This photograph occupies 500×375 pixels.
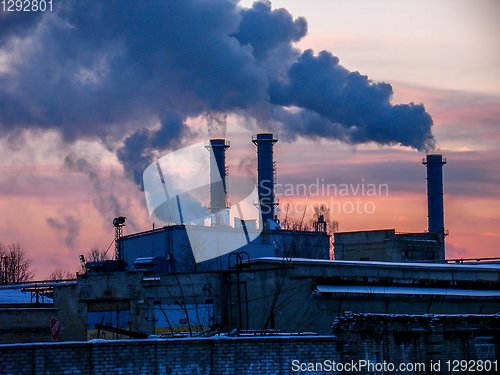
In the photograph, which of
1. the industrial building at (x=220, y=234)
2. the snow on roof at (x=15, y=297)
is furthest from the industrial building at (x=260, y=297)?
the industrial building at (x=220, y=234)

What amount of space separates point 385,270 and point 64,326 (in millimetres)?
12636

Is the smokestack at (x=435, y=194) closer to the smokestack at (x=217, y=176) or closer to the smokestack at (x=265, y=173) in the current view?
the smokestack at (x=265, y=173)

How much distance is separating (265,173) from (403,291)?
28.5m

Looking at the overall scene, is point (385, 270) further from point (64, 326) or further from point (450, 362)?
point (64, 326)

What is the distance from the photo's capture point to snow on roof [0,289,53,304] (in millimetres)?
28013

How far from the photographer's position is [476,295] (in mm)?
19297

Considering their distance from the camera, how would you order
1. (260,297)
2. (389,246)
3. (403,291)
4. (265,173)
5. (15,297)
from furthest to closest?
(265,173), (389,246), (15,297), (260,297), (403,291)

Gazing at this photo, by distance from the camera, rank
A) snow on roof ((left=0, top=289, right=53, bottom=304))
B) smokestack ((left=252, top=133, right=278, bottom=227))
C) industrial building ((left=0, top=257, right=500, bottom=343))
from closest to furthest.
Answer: industrial building ((left=0, top=257, right=500, bottom=343)), snow on roof ((left=0, top=289, right=53, bottom=304)), smokestack ((left=252, top=133, right=278, bottom=227))

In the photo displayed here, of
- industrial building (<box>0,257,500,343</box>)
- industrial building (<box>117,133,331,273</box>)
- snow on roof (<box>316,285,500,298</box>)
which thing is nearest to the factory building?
industrial building (<box>117,133,331,273</box>)

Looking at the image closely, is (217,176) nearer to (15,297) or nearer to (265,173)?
(265,173)

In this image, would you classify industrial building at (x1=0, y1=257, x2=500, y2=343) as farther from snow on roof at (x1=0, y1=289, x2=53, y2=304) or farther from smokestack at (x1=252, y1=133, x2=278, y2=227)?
smokestack at (x1=252, y1=133, x2=278, y2=227)

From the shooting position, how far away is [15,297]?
29141 mm

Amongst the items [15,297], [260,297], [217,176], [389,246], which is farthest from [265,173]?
[260,297]

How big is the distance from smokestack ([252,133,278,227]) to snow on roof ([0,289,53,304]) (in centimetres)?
2019
